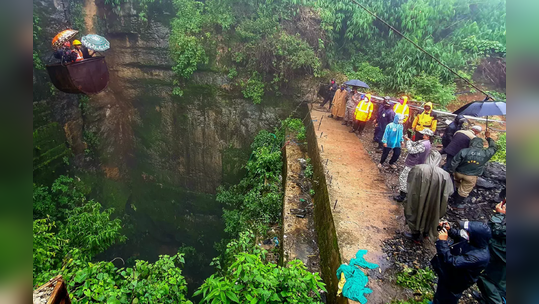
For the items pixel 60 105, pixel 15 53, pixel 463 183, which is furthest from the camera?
pixel 60 105

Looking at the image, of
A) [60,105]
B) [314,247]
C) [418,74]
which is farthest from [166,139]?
[418,74]

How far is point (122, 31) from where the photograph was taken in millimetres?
11016

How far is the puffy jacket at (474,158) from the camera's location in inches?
197

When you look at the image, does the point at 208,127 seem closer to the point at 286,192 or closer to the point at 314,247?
the point at 286,192

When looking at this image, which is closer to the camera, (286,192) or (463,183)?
(463,183)

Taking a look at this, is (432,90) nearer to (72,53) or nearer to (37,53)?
(72,53)

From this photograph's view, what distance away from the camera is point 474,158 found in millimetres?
5031

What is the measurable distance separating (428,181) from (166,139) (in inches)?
415

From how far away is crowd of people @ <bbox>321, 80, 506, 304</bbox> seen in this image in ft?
9.96

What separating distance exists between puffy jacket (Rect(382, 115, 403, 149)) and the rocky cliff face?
519 cm

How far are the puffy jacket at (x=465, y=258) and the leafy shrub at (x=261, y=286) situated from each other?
→ 1383mm

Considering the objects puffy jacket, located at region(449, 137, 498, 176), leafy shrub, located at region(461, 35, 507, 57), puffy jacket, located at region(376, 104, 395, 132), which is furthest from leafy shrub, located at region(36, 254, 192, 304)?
leafy shrub, located at region(461, 35, 507, 57)

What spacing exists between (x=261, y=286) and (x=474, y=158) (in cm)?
437

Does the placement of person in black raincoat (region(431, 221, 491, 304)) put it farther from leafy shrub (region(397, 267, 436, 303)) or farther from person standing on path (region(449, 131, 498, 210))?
person standing on path (region(449, 131, 498, 210))
